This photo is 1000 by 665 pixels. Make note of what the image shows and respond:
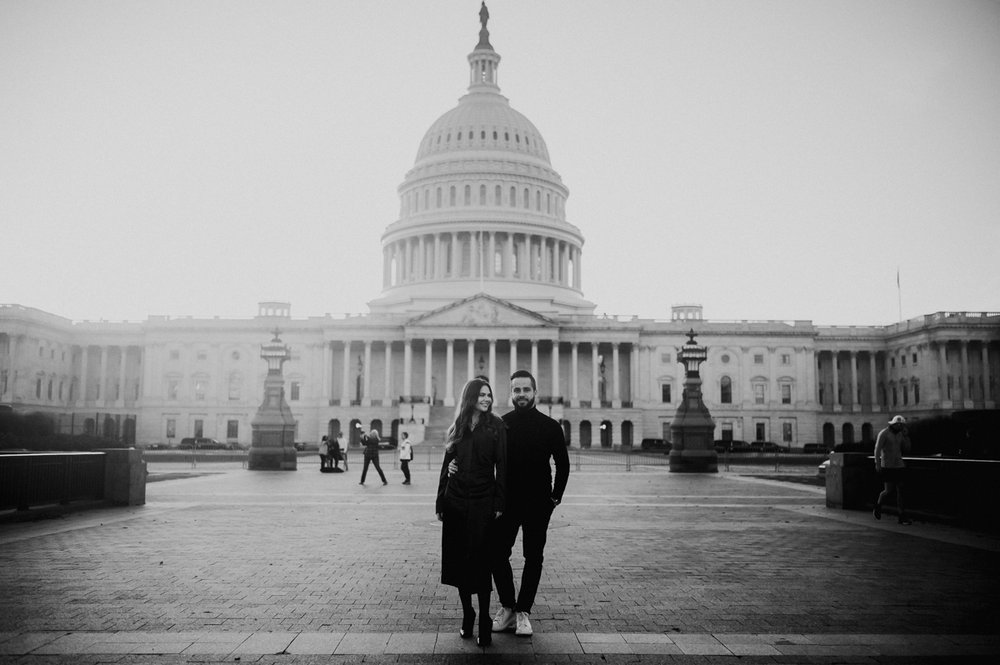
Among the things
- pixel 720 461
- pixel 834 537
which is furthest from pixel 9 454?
pixel 720 461

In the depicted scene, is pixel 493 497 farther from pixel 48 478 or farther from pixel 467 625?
pixel 48 478

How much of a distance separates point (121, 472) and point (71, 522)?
3.25 metres

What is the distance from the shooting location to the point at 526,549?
859cm

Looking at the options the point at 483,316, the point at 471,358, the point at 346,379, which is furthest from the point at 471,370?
the point at 346,379

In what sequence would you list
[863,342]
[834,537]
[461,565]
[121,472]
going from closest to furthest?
1. [461,565]
2. [834,537]
3. [121,472]
4. [863,342]

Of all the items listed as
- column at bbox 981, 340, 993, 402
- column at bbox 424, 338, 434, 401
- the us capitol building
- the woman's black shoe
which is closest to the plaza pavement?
the woman's black shoe

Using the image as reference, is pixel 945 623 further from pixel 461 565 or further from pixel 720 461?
pixel 720 461

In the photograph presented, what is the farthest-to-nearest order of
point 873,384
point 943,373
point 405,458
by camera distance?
1. point 873,384
2. point 943,373
3. point 405,458

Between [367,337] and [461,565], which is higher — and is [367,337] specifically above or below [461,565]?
above

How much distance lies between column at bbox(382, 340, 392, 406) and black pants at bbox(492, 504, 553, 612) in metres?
Answer: 86.4

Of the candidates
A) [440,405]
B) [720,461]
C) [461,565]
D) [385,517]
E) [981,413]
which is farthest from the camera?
[440,405]

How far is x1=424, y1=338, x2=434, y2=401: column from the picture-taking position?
306 ft

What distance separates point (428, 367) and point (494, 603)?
276 feet

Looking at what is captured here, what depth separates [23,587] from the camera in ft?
33.7
